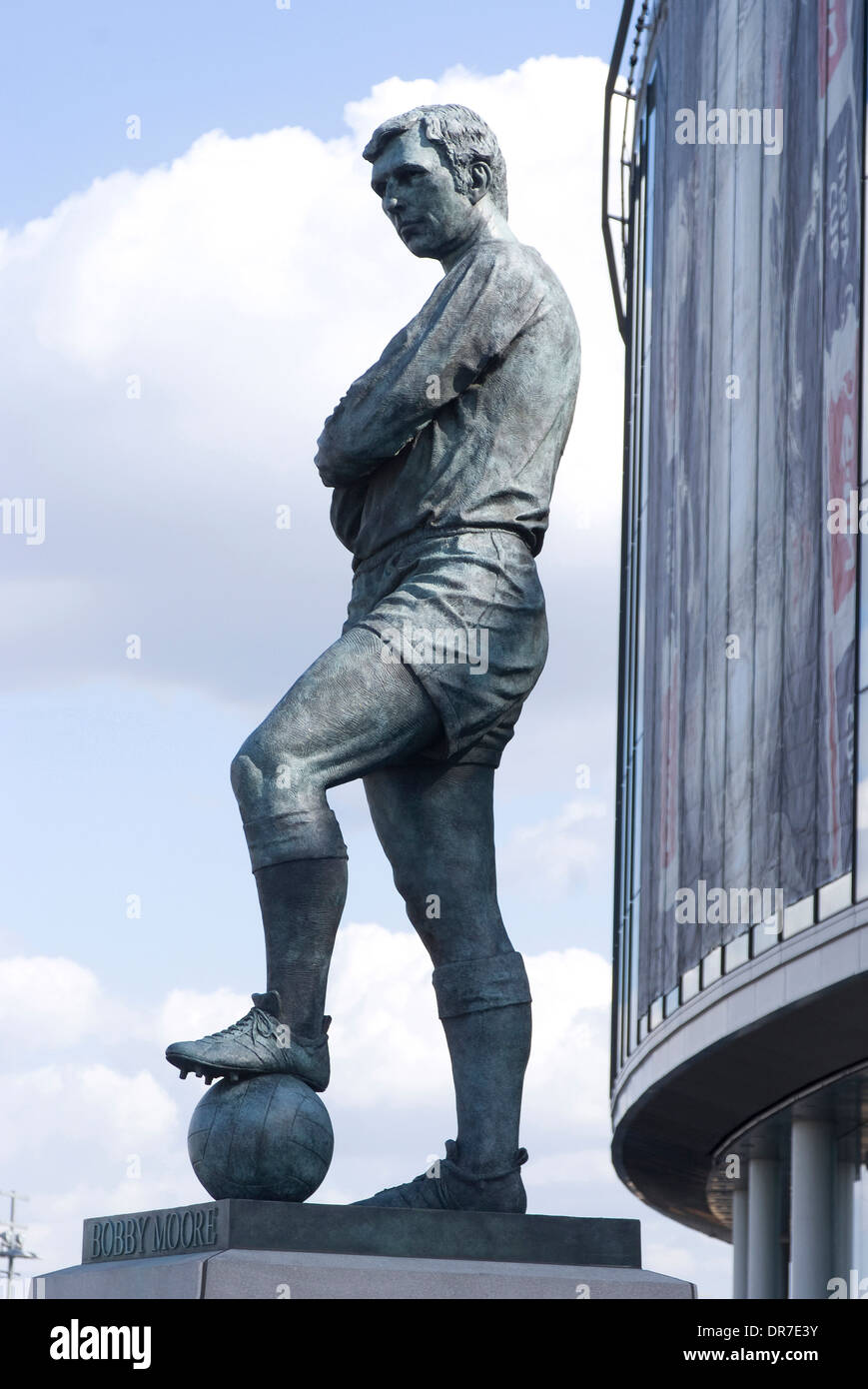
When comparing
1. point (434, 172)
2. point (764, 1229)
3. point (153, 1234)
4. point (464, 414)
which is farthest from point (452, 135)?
point (764, 1229)

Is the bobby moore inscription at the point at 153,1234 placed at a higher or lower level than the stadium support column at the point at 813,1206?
lower

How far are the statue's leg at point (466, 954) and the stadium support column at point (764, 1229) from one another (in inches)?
1119

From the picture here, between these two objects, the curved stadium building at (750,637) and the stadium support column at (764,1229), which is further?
the stadium support column at (764,1229)

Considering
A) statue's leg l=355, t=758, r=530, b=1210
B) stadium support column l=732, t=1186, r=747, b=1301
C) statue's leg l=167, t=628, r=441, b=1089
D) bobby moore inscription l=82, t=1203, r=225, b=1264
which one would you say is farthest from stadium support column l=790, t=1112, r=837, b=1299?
statue's leg l=167, t=628, r=441, b=1089

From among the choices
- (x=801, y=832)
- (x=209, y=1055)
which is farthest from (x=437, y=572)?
(x=801, y=832)

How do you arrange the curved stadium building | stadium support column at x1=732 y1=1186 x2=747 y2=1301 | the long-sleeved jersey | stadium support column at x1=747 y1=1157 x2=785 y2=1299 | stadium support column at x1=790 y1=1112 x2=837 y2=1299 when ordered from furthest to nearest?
1. stadium support column at x1=732 y1=1186 x2=747 y2=1301
2. stadium support column at x1=747 y1=1157 x2=785 y2=1299
3. stadium support column at x1=790 y1=1112 x2=837 y2=1299
4. the curved stadium building
5. the long-sleeved jersey

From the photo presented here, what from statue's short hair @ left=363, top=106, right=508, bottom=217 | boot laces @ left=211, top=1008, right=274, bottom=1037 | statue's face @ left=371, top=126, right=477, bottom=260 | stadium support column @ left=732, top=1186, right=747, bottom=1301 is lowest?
boot laces @ left=211, top=1008, right=274, bottom=1037

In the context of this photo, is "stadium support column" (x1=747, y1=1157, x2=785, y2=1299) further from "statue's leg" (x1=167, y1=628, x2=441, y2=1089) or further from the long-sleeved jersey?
"statue's leg" (x1=167, y1=628, x2=441, y2=1089)

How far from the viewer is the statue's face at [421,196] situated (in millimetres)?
6527

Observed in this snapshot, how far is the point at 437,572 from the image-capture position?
626 cm

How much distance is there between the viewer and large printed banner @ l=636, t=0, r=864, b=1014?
72.4ft

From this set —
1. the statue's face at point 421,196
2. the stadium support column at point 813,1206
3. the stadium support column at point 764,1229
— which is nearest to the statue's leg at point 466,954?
the statue's face at point 421,196

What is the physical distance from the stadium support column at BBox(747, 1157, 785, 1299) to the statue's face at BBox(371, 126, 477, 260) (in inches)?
1135

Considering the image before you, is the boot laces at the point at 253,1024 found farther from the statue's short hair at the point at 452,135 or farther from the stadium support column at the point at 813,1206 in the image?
the stadium support column at the point at 813,1206
